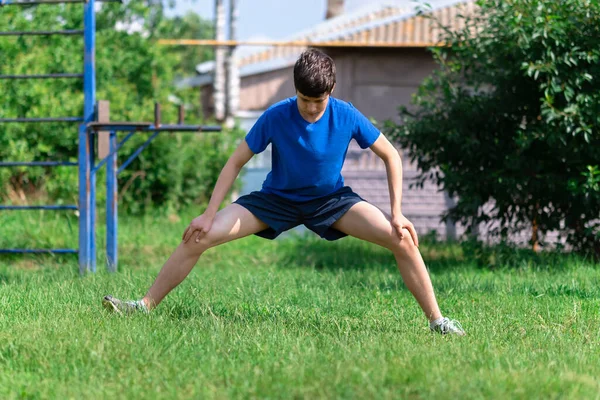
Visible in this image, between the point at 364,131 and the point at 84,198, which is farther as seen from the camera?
the point at 84,198

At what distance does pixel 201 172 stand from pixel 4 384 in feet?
38.8

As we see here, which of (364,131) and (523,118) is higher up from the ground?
(364,131)

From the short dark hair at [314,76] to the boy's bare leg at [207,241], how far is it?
2.82 feet

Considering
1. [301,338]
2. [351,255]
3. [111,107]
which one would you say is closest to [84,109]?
[351,255]

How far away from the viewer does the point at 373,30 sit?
818 inches

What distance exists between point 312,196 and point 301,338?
882mm

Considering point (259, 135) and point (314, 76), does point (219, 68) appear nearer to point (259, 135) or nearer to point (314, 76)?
point (259, 135)

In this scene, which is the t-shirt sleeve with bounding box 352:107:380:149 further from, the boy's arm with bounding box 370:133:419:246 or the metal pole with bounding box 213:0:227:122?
the metal pole with bounding box 213:0:227:122

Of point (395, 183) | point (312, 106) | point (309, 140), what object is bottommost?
point (395, 183)

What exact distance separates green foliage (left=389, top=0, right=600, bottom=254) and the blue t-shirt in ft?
12.9

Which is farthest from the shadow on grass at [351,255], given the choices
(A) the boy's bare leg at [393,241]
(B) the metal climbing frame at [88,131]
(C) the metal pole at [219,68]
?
(C) the metal pole at [219,68]

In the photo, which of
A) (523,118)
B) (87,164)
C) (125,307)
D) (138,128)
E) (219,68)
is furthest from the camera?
(219,68)

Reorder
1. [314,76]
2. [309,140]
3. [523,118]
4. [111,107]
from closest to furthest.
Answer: [314,76] < [309,140] < [523,118] < [111,107]

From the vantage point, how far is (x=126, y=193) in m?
15.3
